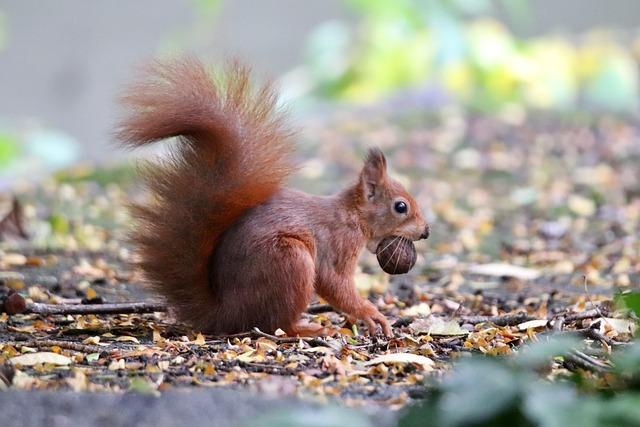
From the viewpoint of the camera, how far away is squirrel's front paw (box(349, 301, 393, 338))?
2795 mm

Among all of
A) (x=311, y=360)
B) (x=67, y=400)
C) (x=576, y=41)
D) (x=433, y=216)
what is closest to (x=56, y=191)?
(x=433, y=216)

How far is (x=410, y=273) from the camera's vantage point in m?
4.06

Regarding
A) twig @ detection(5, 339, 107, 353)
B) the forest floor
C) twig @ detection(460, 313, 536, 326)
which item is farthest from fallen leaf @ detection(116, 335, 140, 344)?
twig @ detection(460, 313, 536, 326)

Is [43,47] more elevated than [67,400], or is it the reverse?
[43,47]

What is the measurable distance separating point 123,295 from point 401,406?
1.68 metres

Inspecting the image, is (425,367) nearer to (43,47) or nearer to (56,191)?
(56,191)

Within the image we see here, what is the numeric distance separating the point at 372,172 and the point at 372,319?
18.0 inches

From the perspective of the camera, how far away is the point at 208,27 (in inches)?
277

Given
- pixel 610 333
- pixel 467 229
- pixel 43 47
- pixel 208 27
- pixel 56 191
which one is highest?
pixel 43 47

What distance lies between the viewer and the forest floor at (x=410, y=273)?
228cm

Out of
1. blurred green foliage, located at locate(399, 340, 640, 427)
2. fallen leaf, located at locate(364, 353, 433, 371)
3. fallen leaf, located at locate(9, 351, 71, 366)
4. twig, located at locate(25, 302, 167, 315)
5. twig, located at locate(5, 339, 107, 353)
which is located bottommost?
blurred green foliage, located at locate(399, 340, 640, 427)

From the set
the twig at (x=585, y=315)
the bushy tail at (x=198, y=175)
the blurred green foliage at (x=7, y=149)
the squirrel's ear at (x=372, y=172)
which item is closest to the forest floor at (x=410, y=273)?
the twig at (x=585, y=315)

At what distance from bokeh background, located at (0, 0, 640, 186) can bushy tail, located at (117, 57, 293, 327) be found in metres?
1.99

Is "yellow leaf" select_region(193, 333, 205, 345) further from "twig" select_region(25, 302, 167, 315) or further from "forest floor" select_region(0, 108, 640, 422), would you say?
"twig" select_region(25, 302, 167, 315)
